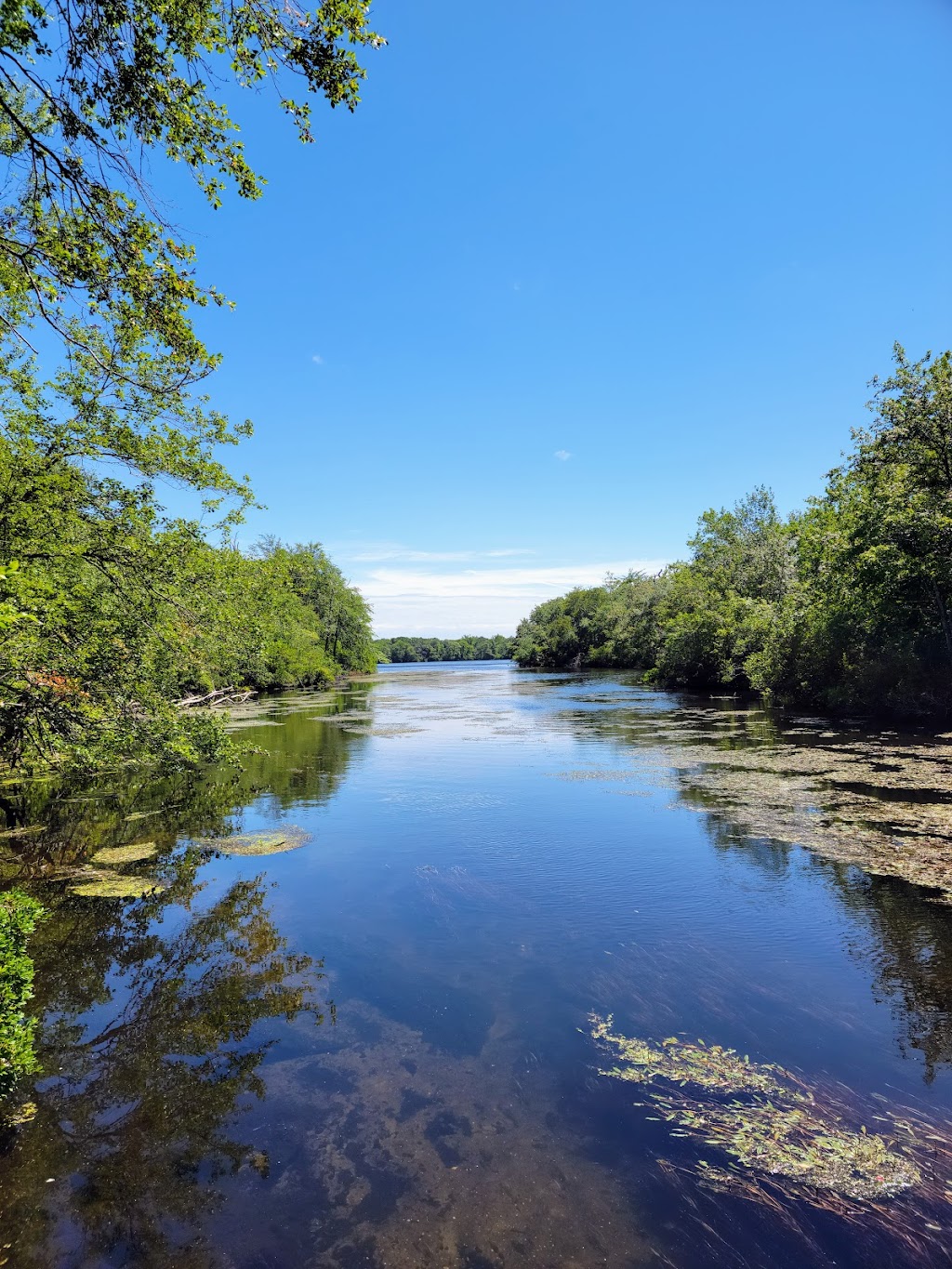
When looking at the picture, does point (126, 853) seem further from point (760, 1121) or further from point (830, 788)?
point (830, 788)

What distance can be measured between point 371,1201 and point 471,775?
14256 mm

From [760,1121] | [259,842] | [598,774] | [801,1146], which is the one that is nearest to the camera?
[801,1146]

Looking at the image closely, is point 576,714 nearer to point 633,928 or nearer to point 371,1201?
point 633,928

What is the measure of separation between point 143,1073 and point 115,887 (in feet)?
17.2

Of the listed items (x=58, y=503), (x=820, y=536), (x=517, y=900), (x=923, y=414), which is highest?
(x=923, y=414)

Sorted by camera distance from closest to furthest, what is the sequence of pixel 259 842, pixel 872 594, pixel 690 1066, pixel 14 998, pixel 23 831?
pixel 14 998, pixel 690 1066, pixel 259 842, pixel 23 831, pixel 872 594

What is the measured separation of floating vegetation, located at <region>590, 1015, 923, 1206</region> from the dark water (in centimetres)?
20

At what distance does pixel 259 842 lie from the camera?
40.3 feet

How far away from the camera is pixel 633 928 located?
8.05m

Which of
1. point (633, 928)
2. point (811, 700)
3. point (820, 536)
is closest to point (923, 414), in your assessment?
point (820, 536)

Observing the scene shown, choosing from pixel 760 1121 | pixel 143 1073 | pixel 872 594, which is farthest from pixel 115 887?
pixel 872 594

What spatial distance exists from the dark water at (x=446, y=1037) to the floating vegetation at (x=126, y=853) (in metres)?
0.49

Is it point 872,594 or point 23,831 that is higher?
point 872,594

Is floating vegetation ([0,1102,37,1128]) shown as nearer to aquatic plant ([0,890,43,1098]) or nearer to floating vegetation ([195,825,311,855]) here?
aquatic plant ([0,890,43,1098])
